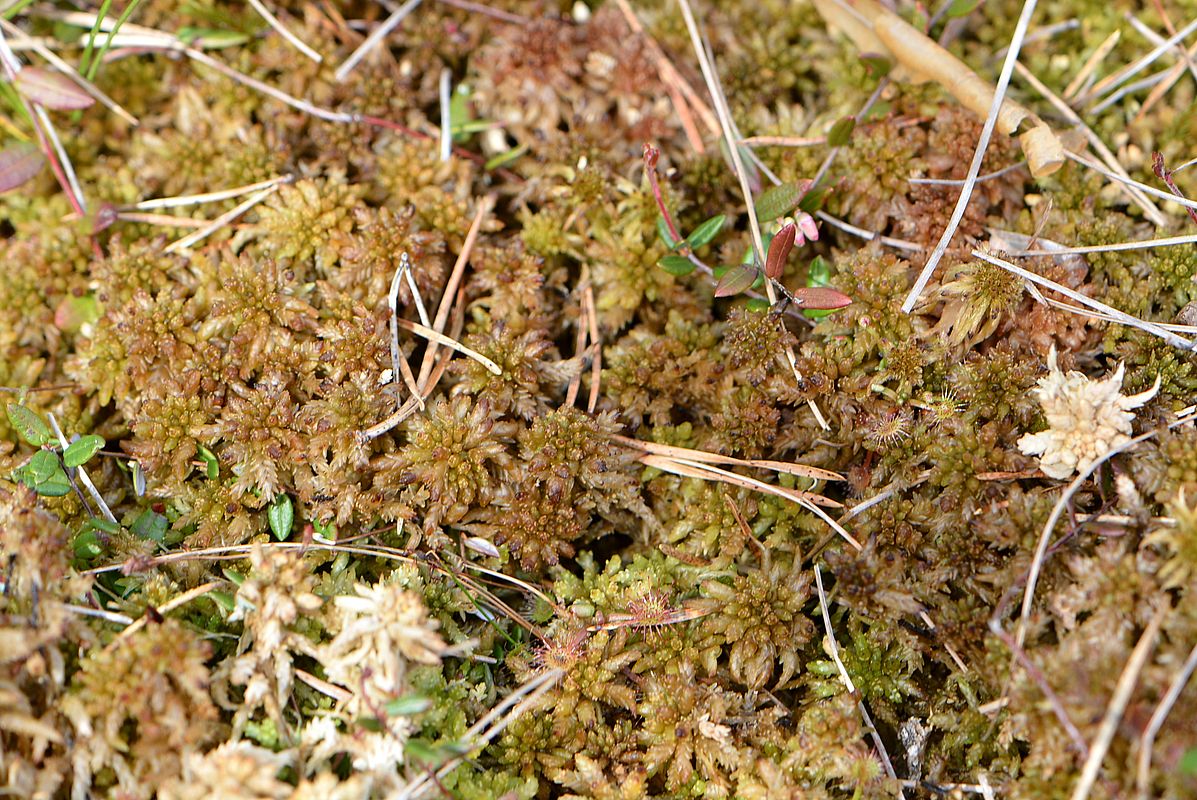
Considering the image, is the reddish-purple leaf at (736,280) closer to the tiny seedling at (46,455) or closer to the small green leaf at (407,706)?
the small green leaf at (407,706)

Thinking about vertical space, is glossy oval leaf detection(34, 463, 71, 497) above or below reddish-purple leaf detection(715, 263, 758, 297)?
below

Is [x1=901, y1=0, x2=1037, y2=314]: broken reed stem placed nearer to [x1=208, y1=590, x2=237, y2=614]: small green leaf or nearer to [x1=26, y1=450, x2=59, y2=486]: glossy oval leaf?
[x1=208, y1=590, x2=237, y2=614]: small green leaf

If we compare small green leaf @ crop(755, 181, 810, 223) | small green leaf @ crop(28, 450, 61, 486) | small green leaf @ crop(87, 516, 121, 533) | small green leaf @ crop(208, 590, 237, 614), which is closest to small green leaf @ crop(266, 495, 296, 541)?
small green leaf @ crop(208, 590, 237, 614)

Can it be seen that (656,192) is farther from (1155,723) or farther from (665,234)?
(1155,723)

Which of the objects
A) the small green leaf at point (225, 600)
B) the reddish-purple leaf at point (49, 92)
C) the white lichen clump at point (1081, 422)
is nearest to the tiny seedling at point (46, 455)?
the small green leaf at point (225, 600)

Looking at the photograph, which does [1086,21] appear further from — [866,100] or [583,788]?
[583,788]

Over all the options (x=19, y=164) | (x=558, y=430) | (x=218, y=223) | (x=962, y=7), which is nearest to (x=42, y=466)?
(x=218, y=223)
